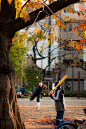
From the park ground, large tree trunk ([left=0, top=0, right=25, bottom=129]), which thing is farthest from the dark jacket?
large tree trunk ([left=0, top=0, right=25, bottom=129])

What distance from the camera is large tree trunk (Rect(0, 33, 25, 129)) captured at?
648 centimetres

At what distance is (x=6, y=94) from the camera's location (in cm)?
656

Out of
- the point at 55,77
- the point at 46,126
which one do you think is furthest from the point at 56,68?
the point at 46,126

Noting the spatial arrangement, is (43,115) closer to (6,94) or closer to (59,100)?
(59,100)

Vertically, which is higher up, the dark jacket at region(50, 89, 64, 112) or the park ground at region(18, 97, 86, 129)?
the dark jacket at region(50, 89, 64, 112)

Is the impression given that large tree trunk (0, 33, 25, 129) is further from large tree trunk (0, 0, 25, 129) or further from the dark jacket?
the dark jacket

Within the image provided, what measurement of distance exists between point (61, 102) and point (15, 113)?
200 cm

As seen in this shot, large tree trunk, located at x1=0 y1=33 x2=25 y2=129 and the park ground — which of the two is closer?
large tree trunk, located at x1=0 y1=33 x2=25 y2=129

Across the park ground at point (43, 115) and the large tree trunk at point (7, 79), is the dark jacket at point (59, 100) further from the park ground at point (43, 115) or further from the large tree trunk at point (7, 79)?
the large tree trunk at point (7, 79)

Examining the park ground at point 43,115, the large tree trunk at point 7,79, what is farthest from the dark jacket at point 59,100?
the large tree trunk at point 7,79

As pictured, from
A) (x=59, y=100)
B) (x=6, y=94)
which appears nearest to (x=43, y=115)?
(x=59, y=100)

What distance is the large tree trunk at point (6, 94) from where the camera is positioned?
648 centimetres

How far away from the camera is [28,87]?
3403 cm

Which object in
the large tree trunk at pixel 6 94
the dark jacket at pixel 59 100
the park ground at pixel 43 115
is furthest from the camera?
the park ground at pixel 43 115
